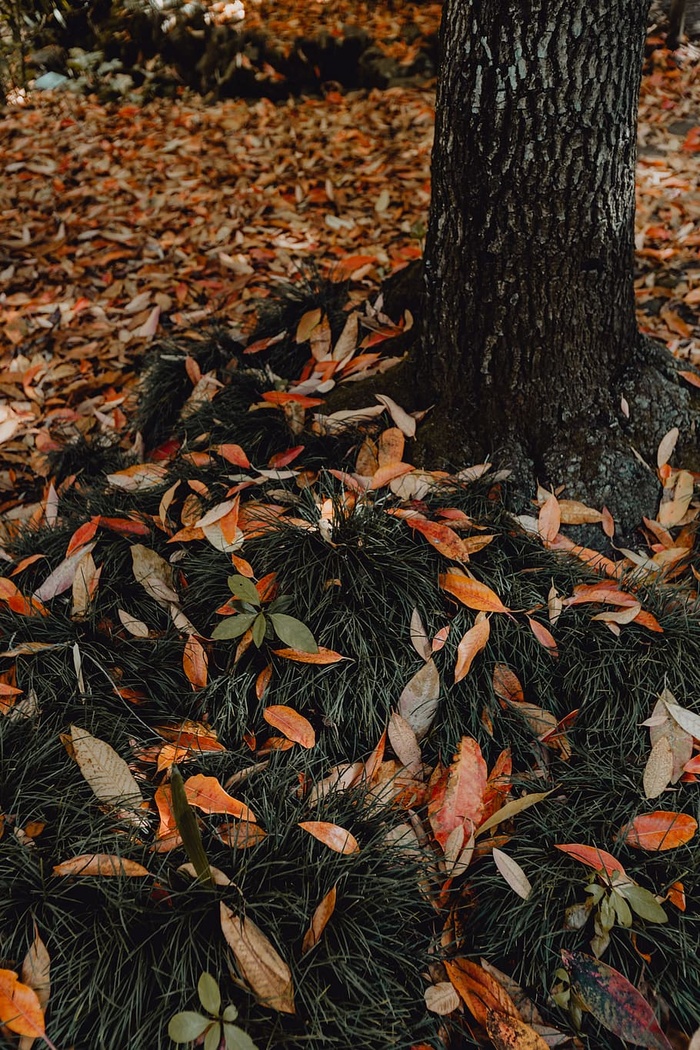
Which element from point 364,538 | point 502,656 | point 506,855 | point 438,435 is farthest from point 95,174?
point 506,855

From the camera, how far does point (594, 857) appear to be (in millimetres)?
1637

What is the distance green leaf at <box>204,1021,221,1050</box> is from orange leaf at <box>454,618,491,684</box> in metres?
0.88

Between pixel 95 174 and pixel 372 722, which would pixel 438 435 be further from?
pixel 95 174

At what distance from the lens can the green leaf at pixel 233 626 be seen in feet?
6.10

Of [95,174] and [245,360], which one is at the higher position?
[95,174]

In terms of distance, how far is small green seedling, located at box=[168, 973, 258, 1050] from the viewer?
4.27ft

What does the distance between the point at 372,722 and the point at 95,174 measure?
442cm

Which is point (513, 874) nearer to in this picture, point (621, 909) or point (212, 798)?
point (621, 909)

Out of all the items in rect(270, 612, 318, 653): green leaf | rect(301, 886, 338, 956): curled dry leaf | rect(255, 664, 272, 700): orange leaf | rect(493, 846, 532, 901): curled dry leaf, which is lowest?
rect(493, 846, 532, 901): curled dry leaf

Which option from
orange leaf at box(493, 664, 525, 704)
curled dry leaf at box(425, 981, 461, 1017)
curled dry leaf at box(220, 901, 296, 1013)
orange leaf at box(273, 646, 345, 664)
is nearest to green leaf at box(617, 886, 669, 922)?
curled dry leaf at box(425, 981, 461, 1017)

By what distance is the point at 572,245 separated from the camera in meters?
2.16

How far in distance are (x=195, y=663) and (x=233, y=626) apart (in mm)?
172

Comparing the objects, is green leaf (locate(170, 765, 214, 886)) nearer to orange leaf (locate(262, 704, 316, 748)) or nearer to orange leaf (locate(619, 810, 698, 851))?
orange leaf (locate(262, 704, 316, 748))

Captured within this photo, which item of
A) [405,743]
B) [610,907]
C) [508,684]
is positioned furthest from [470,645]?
[610,907]
